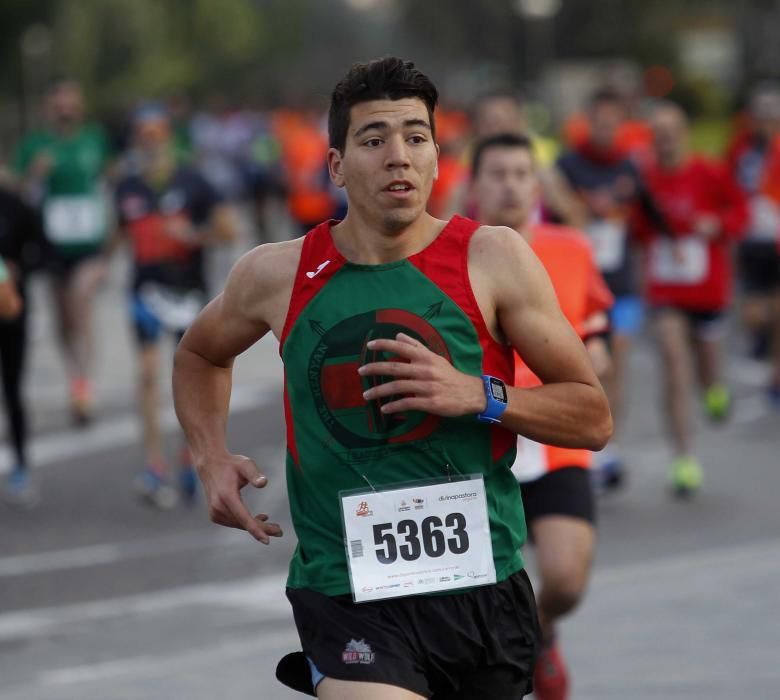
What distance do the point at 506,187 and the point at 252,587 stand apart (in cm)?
266

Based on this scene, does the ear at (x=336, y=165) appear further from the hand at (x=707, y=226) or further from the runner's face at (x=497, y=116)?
the hand at (x=707, y=226)

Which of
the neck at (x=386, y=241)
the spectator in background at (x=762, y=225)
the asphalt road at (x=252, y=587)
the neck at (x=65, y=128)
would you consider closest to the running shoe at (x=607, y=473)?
the asphalt road at (x=252, y=587)

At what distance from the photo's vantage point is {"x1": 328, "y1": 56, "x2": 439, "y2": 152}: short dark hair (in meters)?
4.11

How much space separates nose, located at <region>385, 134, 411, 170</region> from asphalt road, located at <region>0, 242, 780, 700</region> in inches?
122

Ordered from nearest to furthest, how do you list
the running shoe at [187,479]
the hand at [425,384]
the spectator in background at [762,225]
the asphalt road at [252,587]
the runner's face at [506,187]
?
the hand at [425,384], the runner's face at [506,187], the asphalt road at [252,587], the running shoe at [187,479], the spectator in background at [762,225]

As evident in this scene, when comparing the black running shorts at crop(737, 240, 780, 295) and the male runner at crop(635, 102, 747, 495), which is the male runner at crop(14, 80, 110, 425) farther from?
the black running shorts at crop(737, 240, 780, 295)

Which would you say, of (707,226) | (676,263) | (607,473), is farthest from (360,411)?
(707,226)

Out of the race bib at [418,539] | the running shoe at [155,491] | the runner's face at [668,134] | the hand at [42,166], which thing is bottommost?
the race bib at [418,539]

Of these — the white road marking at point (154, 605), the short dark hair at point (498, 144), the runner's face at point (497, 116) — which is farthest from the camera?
the runner's face at point (497, 116)

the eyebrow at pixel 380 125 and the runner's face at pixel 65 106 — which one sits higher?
the runner's face at pixel 65 106

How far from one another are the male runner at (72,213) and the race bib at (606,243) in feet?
13.2

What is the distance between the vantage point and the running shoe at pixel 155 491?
34.2 ft

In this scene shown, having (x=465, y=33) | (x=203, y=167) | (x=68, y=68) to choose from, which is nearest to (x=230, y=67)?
(x=465, y=33)

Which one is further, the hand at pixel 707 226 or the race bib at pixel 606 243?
the hand at pixel 707 226
